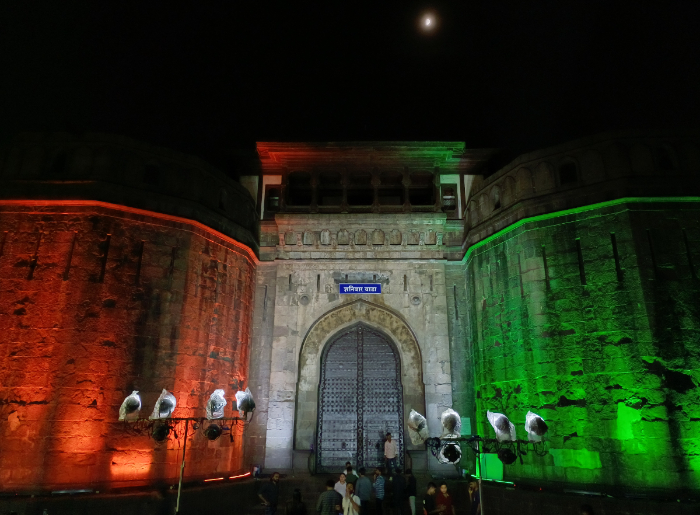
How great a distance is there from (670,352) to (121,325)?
463 inches

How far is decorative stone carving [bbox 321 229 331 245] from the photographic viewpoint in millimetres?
14602

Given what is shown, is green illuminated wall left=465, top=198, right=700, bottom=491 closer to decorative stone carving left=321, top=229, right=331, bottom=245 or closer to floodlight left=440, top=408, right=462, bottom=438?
floodlight left=440, top=408, right=462, bottom=438

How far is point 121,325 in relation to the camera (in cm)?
1020

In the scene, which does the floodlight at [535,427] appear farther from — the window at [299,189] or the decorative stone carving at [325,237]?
the window at [299,189]

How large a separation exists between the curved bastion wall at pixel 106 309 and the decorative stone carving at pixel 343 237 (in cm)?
356

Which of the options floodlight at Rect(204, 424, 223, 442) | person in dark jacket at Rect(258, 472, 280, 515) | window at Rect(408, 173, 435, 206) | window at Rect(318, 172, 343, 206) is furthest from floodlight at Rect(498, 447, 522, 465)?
window at Rect(318, 172, 343, 206)

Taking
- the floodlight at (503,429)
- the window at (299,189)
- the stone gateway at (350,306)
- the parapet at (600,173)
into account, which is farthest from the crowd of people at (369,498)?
the window at (299,189)

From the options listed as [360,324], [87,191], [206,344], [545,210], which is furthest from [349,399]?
[87,191]

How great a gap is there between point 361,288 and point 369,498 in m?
6.39

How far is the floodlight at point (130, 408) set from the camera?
30.7 ft

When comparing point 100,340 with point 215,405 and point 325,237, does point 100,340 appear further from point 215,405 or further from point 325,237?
point 325,237

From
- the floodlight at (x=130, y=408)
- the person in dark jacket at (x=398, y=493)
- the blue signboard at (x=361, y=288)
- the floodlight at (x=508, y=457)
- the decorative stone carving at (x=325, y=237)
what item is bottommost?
the person in dark jacket at (x=398, y=493)

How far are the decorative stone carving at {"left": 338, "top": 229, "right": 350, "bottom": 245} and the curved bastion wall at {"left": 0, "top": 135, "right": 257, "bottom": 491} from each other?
3565mm

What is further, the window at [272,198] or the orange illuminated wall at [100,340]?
the window at [272,198]
